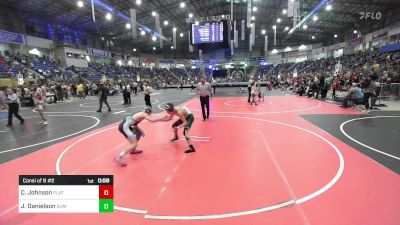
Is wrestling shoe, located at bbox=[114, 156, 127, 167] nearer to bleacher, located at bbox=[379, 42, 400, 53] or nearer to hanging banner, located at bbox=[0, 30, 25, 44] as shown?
bleacher, located at bbox=[379, 42, 400, 53]

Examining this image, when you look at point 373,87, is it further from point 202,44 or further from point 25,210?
point 25,210

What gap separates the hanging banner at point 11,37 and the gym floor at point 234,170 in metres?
27.6

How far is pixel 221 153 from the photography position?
19.6 ft

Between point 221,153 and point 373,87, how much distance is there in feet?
32.7

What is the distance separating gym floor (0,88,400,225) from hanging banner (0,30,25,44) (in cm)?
2758

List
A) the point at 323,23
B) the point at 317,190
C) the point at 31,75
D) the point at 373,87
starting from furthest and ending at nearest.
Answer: the point at 323,23 → the point at 31,75 → the point at 373,87 → the point at 317,190

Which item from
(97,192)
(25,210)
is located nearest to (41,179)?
(25,210)

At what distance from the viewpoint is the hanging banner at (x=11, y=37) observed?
29.2 meters
